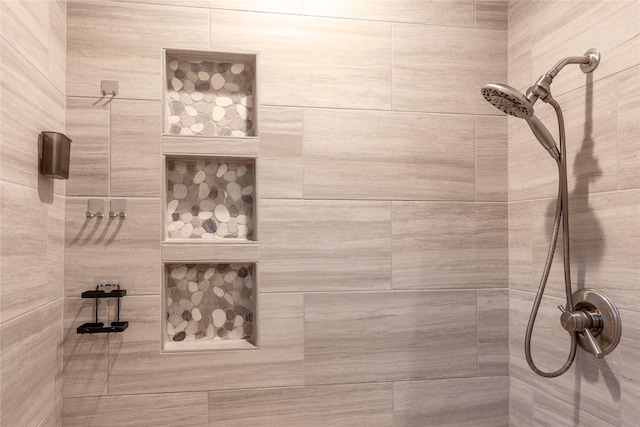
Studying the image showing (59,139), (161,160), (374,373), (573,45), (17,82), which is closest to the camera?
(17,82)

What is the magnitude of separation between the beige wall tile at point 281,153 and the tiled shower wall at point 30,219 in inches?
24.4

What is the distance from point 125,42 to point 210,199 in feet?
1.85

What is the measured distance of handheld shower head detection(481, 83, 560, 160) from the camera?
139 cm

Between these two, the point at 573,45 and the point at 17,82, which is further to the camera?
the point at 573,45

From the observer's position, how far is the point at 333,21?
180 centimetres

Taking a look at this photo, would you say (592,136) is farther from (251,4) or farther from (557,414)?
(251,4)

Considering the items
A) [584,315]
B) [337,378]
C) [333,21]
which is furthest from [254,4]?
[584,315]

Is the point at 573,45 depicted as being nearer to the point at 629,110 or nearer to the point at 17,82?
the point at 629,110

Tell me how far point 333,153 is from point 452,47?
23.0 inches

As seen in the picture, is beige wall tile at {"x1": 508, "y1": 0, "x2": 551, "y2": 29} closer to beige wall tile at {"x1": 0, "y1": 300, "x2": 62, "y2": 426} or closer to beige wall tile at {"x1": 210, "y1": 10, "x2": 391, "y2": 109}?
beige wall tile at {"x1": 210, "y1": 10, "x2": 391, "y2": 109}

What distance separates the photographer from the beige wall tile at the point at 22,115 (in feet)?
3.94

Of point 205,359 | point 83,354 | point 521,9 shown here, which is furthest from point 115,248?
point 521,9

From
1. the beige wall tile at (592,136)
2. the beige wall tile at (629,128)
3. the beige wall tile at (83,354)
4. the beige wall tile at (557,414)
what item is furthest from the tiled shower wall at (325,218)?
the beige wall tile at (629,128)

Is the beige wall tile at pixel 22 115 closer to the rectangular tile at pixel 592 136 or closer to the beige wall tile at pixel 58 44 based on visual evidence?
the beige wall tile at pixel 58 44
